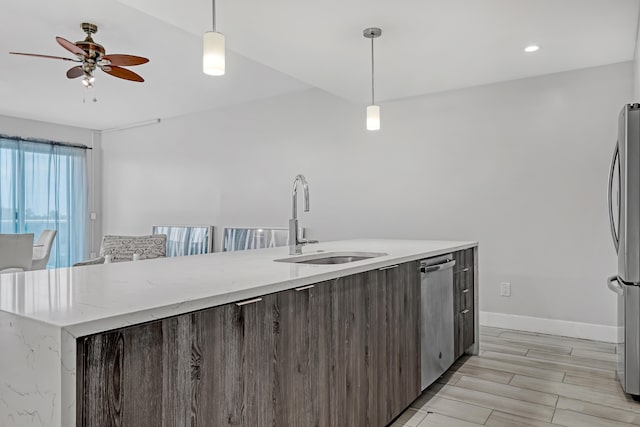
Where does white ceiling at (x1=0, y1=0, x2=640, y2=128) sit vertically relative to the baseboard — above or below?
above

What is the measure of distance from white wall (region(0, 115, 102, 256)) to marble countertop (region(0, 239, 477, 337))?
19.6 ft

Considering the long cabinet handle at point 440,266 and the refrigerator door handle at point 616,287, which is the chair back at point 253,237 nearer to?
the long cabinet handle at point 440,266

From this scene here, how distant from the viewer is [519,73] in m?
3.79

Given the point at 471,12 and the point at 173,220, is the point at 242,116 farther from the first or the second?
Answer: the point at 471,12

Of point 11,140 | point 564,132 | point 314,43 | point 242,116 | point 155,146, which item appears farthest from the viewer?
point 155,146

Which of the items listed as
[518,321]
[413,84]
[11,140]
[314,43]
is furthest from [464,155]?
[11,140]

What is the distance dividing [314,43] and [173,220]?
4.15 meters

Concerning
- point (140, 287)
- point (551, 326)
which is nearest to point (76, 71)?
point (140, 287)

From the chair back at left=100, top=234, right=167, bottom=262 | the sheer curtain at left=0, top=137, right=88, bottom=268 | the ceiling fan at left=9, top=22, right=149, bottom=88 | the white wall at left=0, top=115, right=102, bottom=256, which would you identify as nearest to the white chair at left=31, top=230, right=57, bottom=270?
the chair back at left=100, top=234, right=167, bottom=262

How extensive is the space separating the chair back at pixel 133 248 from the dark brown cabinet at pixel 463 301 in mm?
2949

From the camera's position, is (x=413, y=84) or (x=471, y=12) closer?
(x=471, y=12)

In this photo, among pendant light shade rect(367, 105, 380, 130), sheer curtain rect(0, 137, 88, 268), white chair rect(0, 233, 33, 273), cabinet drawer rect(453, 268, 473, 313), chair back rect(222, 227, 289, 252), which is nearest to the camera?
cabinet drawer rect(453, 268, 473, 313)

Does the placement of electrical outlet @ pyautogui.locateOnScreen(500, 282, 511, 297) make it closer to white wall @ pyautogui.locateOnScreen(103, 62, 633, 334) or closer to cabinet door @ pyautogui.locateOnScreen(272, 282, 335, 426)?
white wall @ pyautogui.locateOnScreen(103, 62, 633, 334)

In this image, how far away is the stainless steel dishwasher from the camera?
2412 mm
